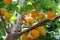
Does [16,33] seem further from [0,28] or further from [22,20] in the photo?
[0,28]

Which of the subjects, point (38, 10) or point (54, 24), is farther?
point (54, 24)

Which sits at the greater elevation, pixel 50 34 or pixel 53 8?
pixel 53 8

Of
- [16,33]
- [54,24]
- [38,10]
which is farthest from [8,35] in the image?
[54,24]

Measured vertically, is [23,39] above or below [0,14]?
below

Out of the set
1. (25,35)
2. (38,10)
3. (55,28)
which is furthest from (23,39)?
(55,28)

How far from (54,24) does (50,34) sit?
0.06 m

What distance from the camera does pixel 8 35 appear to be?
56 centimetres

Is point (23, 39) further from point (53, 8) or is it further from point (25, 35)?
point (53, 8)

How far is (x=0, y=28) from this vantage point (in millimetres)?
721

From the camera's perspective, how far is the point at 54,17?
543 mm

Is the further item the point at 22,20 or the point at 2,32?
the point at 2,32

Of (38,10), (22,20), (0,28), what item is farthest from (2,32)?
(38,10)

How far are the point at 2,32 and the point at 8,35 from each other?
18 centimetres

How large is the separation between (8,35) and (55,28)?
29 centimetres
